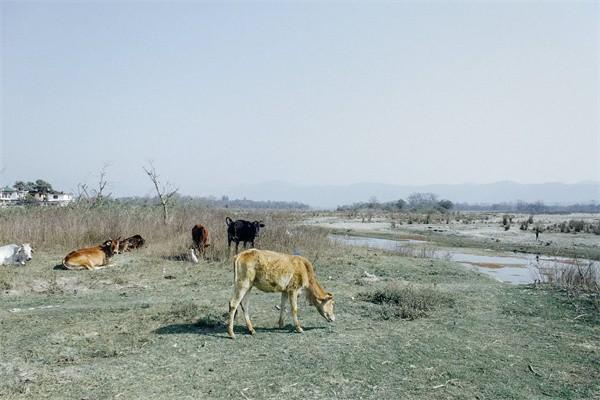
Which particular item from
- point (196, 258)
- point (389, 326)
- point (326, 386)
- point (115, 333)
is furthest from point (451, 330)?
point (196, 258)

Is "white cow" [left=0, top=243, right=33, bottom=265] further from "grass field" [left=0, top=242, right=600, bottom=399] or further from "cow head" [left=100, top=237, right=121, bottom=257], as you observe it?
"cow head" [left=100, top=237, right=121, bottom=257]

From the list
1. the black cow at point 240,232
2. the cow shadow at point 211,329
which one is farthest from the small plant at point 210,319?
the black cow at point 240,232

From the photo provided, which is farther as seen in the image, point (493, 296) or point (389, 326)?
point (493, 296)

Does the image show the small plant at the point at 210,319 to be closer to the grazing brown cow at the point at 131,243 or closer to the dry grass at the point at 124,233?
the dry grass at the point at 124,233

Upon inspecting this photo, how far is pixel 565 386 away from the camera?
639 centimetres

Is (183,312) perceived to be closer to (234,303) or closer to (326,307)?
(234,303)

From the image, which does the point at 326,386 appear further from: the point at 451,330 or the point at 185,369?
the point at 451,330

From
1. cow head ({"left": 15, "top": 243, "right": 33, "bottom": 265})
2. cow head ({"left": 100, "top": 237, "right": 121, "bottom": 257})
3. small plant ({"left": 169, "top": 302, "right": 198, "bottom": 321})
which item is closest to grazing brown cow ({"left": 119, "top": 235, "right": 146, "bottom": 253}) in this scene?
cow head ({"left": 100, "top": 237, "right": 121, "bottom": 257})

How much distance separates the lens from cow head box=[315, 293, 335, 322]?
8.52 meters

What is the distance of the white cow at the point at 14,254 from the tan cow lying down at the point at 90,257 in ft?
4.41

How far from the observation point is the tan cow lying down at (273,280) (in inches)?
311

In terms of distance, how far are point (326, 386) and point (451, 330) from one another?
3699 mm

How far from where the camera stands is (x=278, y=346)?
7473 millimetres

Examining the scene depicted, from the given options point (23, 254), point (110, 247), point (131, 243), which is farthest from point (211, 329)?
point (131, 243)
